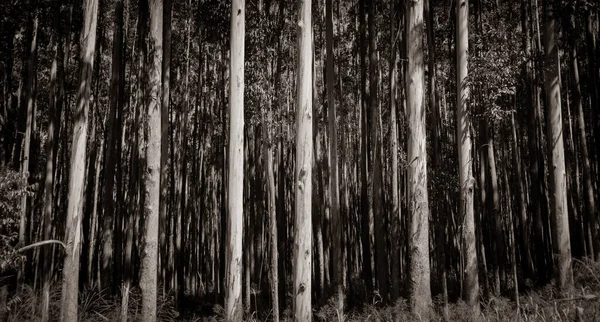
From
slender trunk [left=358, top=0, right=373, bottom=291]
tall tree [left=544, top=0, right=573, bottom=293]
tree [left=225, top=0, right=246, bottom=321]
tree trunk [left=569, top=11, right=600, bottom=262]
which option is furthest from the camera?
slender trunk [left=358, top=0, right=373, bottom=291]

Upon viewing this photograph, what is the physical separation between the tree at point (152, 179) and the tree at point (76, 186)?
1077 millimetres

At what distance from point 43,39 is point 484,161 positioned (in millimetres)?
16426

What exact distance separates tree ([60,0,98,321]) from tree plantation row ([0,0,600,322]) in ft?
0.08

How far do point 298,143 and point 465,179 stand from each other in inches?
136

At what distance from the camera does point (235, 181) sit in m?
6.21

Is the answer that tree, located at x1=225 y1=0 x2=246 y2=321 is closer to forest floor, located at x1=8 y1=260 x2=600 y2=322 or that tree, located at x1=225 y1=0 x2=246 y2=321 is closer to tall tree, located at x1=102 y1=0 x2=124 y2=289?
forest floor, located at x1=8 y1=260 x2=600 y2=322

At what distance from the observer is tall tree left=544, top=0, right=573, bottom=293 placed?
807 centimetres

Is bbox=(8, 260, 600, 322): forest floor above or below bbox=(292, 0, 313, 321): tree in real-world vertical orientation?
below

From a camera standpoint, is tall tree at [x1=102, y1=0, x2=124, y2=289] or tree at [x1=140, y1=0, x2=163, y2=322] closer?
tree at [x1=140, y1=0, x2=163, y2=322]

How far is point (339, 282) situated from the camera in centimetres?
985

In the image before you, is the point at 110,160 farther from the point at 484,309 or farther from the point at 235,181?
the point at 484,309

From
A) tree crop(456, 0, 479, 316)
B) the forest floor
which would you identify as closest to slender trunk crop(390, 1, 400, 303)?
the forest floor

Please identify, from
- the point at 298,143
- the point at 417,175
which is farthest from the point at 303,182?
the point at 417,175

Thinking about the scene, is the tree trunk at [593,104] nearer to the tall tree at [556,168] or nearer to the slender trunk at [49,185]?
the tall tree at [556,168]
